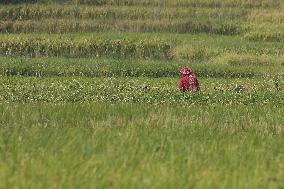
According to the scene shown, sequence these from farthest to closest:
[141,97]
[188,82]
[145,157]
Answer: [188,82], [141,97], [145,157]

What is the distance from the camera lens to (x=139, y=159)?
7.39 m

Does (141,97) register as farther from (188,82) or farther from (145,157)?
(145,157)

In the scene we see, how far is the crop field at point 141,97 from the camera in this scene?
6.96 meters

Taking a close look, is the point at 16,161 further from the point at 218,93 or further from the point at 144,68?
the point at 144,68

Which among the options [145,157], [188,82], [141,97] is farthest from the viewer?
[188,82]

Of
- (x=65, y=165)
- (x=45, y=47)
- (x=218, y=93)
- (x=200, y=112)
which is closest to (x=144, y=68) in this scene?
(x=45, y=47)

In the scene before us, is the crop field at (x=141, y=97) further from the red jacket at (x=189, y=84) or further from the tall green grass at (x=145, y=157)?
the red jacket at (x=189, y=84)

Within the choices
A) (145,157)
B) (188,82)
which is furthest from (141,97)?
(145,157)

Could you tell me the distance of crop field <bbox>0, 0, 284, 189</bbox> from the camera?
6.96 metres

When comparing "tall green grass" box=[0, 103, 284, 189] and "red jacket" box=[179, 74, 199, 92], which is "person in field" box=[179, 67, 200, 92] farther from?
"tall green grass" box=[0, 103, 284, 189]

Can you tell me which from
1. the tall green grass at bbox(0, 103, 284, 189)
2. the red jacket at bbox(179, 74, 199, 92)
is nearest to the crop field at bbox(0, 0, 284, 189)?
the tall green grass at bbox(0, 103, 284, 189)

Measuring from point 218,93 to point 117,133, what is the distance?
10.7 metres

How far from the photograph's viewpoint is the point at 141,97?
728 inches

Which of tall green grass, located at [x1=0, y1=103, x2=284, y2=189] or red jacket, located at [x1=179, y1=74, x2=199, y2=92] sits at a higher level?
tall green grass, located at [x1=0, y1=103, x2=284, y2=189]
